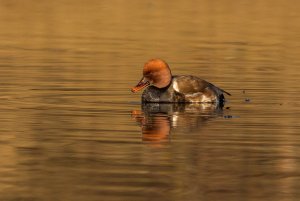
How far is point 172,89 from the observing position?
18.9 meters

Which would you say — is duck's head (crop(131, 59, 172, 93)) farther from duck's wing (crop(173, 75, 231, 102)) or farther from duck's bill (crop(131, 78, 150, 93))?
duck's wing (crop(173, 75, 231, 102))

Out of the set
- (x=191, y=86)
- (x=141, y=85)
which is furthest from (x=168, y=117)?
(x=141, y=85)

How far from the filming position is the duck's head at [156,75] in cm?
1877

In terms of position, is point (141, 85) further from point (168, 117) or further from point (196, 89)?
point (168, 117)

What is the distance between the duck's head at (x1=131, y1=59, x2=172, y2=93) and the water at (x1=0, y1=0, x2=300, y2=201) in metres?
0.29

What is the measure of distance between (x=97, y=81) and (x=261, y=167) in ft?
29.1

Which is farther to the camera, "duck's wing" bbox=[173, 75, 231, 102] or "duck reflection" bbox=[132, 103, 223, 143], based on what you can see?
"duck's wing" bbox=[173, 75, 231, 102]

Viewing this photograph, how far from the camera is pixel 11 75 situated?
22078mm

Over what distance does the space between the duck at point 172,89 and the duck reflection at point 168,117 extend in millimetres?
107

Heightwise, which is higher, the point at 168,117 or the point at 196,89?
the point at 196,89

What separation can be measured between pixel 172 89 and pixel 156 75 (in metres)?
0.30

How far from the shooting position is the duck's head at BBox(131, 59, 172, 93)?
18766 millimetres

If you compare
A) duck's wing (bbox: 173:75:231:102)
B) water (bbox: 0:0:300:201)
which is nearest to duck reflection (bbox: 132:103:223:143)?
water (bbox: 0:0:300:201)

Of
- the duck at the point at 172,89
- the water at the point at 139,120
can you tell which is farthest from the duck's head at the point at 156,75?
the water at the point at 139,120
